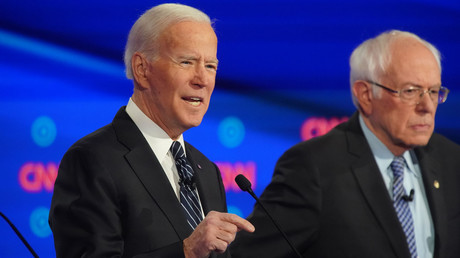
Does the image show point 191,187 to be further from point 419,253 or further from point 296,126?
point 296,126

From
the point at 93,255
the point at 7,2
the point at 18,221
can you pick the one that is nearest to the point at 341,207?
the point at 93,255

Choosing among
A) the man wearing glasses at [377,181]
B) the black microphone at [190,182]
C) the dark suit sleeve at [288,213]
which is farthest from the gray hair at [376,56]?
the black microphone at [190,182]

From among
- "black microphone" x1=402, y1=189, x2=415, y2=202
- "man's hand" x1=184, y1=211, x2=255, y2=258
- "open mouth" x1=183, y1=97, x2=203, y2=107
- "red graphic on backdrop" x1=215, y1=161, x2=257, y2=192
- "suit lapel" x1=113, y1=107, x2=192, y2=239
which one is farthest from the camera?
"red graphic on backdrop" x1=215, y1=161, x2=257, y2=192

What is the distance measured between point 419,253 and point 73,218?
156 centimetres

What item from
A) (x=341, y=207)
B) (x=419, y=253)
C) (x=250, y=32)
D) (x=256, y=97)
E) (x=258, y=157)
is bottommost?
(x=419, y=253)

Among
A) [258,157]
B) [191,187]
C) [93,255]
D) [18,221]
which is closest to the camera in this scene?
[93,255]

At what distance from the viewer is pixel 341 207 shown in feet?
9.61

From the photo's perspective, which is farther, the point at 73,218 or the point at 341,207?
the point at 341,207

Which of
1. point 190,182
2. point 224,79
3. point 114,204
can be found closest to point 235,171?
point 224,79

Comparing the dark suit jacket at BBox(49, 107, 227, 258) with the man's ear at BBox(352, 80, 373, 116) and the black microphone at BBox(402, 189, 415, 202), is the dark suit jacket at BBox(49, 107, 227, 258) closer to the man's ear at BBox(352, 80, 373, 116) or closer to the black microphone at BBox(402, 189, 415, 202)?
the black microphone at BBox(402, 189, 415, 202)

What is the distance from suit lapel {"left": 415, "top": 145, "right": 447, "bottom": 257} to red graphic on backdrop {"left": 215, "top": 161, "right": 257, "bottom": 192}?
3.08ft

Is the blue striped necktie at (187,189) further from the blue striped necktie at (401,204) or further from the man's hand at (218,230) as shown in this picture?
the blue striped necktie at (401,204)

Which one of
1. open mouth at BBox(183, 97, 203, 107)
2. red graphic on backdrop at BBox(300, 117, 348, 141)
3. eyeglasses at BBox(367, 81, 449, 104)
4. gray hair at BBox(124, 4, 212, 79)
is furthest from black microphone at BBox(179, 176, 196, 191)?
red graphic on backdrop at BBox(300, 117, 348, 141)

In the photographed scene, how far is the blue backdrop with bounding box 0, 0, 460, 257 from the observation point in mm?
3613
